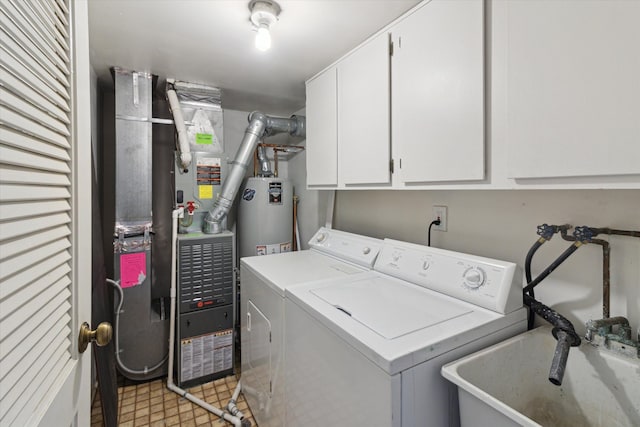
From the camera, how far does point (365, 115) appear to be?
1607mm

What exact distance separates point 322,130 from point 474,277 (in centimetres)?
126

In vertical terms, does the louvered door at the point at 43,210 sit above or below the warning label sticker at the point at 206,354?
above

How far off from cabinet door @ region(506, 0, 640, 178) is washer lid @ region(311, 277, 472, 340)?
546mm

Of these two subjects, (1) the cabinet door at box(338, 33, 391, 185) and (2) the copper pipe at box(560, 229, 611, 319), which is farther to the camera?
(1) the cabinet door at box(338, 33, 391, 185)

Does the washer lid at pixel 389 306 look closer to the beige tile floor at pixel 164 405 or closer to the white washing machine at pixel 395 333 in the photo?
the white washing machine at pixel 395 333

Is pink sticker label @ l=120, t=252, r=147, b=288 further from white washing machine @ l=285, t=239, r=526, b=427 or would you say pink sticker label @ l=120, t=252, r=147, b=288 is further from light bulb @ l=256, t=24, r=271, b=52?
light bulb @ l=256, t=24, r=271, b=52

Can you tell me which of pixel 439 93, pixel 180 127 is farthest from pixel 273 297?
pixel 180 127

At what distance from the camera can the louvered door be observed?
467 mm

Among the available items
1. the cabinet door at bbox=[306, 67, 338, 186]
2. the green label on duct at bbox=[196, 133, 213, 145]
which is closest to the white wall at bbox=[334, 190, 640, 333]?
the cabinet door at bbox=[306, 67, 338, 186]

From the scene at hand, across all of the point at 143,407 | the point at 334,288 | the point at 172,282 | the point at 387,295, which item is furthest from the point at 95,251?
the point at 387,295

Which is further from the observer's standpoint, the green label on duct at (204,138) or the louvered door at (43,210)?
the green label on duct at (204,138)

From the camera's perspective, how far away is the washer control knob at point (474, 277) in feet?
3.85

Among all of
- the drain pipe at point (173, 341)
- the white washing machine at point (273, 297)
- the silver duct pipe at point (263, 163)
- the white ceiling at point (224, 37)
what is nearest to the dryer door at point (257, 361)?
the white washing machine at point (273, 297)

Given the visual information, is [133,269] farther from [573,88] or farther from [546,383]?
[573,88]
